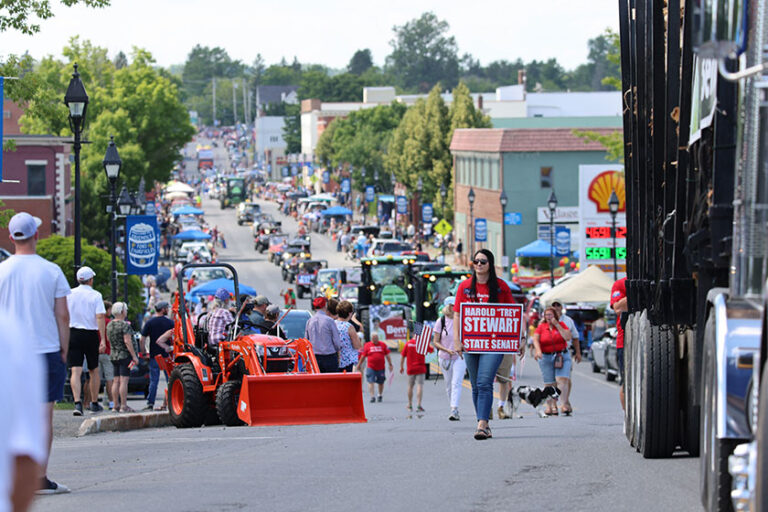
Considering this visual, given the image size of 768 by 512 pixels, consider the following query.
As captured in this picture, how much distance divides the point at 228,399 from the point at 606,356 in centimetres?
1646

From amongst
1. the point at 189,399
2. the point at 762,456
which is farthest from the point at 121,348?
the point at 762,456

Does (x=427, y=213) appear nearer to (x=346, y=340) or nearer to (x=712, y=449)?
(x=346, y=340)

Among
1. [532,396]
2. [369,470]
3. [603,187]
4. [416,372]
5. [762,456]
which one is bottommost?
[416,372]

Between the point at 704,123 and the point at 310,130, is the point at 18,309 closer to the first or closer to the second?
the point at 704,123

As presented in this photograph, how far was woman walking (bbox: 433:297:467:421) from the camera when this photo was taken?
17.5 m

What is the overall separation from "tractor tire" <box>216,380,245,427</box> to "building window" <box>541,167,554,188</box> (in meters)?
53.2

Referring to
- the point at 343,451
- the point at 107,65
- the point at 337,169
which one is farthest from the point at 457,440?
the point at 337,169

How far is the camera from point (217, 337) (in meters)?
16.4

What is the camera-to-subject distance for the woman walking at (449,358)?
17.5 meters

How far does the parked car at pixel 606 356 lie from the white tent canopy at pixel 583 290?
18.8 feet

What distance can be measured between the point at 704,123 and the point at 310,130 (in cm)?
16292

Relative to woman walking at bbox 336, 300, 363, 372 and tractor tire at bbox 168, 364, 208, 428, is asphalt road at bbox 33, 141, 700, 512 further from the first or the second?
woman walking at bbox 336, 300, 363, 372

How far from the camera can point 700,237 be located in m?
7.47

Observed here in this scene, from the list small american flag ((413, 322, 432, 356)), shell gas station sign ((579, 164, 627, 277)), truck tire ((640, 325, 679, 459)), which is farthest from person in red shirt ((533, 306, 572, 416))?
shell gas station sign ((579, 164, 627, 277))
